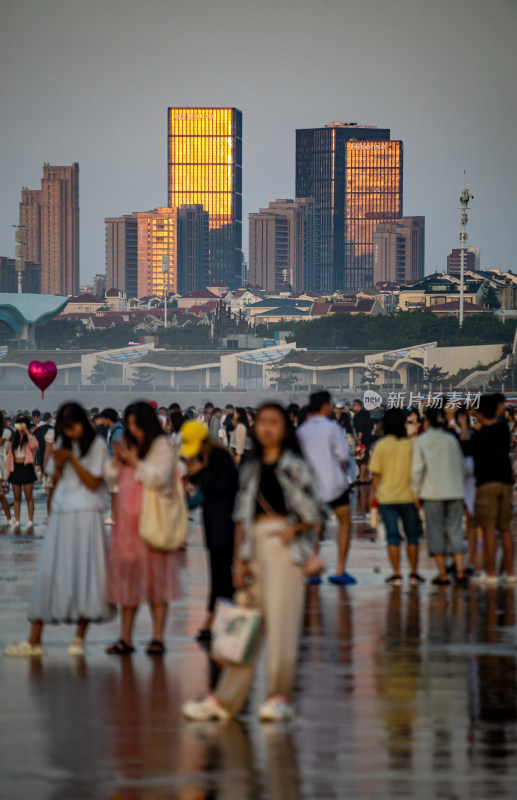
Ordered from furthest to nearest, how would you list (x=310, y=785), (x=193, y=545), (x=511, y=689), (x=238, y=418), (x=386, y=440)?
1. (x=238, y=418)
2. (x=193, y=545)
3. (x=386, y=440)
4. (x=511, y=689)
5. (x=310, y=785)

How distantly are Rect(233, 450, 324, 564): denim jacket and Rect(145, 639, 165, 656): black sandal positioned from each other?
1.59 metres

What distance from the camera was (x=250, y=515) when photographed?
5.12 meters

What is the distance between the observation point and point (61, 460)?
6.53m

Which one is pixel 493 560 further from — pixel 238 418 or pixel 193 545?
pixel 238 418

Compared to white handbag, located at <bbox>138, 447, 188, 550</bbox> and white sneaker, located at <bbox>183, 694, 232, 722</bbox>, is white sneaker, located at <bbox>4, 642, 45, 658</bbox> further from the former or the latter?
white sneaker, located at <bbox>183, 694, 232, 722</bbox>

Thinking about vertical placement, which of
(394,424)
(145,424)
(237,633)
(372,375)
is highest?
(145,424)

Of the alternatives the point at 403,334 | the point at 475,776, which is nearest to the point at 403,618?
the point at 475,776

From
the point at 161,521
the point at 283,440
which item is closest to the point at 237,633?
the point at 283,440

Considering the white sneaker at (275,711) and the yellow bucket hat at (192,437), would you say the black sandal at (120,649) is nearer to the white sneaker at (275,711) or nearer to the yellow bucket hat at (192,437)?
the yellow bucket hat at (192,437)

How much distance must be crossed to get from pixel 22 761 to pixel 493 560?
5401 mm

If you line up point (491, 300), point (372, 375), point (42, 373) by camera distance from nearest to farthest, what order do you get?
point (42, 373) < point (372, 375) < point (491, 300)

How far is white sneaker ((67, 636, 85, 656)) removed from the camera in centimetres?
655

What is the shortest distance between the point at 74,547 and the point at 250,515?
1.56m

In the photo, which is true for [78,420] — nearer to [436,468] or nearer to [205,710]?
[205,710]
